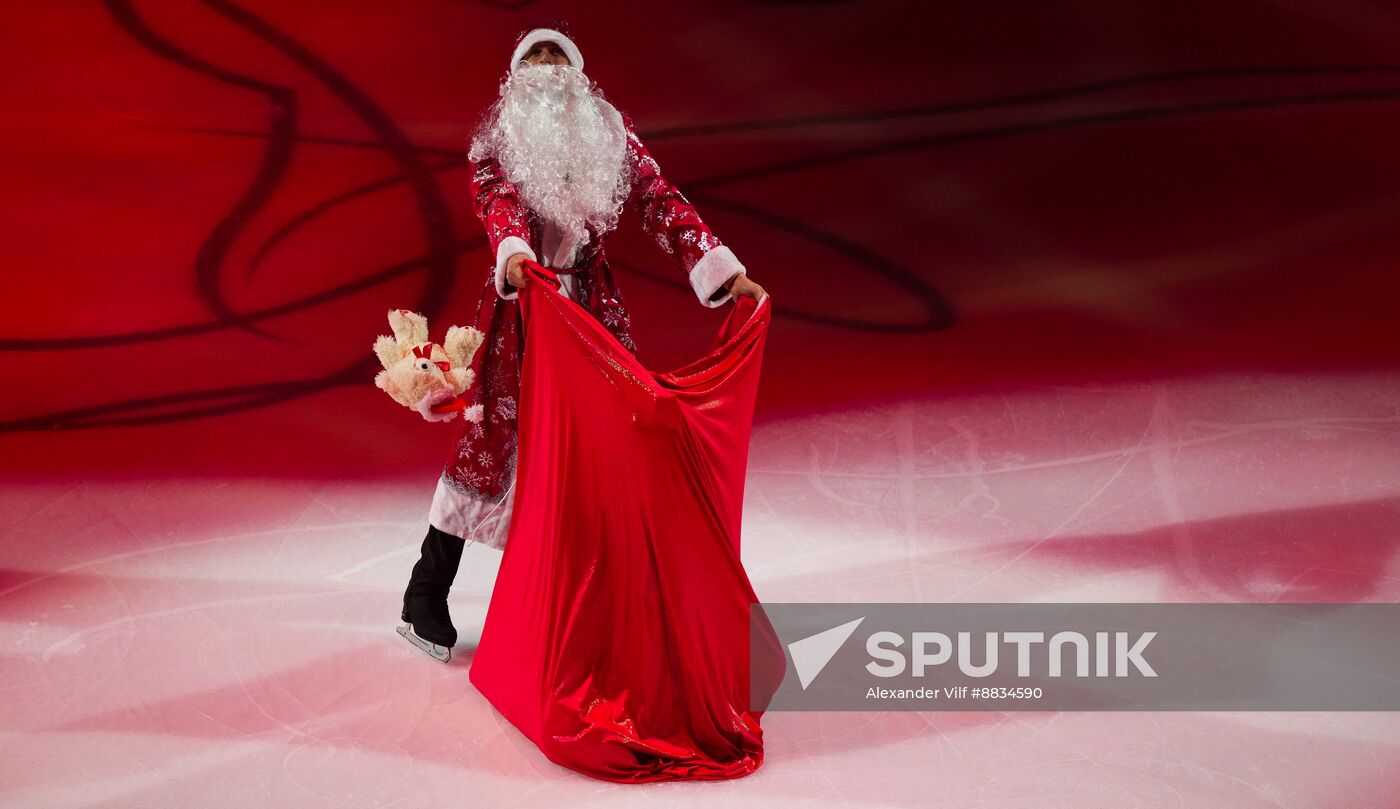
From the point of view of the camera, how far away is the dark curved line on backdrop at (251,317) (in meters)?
4.44

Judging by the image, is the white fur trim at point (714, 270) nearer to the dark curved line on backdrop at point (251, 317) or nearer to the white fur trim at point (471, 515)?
the white fur trim at point (471, 515)

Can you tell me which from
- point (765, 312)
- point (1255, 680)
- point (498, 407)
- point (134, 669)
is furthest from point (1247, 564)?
point (134, 669)

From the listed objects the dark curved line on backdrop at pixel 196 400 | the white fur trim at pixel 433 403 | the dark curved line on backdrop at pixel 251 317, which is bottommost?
the white fur trim at pixel 433 403

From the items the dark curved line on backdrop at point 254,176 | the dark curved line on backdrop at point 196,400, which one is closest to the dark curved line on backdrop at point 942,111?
the dark curved line on backdrop at point 196,400

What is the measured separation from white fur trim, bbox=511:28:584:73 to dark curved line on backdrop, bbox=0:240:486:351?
1.55 meters

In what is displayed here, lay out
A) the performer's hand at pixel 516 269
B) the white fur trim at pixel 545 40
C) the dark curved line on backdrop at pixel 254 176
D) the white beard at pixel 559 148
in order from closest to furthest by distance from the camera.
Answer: the performer's hand at pixel 516 269 < the white beard at pixel 559 148 < the white fur trim at pixel 545 40 < the dark curved line on backdrop at pixel 254 176

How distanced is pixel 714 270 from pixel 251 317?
91.9 inches

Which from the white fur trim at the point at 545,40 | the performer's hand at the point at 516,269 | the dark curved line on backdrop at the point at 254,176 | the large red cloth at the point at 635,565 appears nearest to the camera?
the large red cloth at the point at 635,565

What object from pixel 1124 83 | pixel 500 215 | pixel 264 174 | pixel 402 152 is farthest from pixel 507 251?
pixel 1124 83

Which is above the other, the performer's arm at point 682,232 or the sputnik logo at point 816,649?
the performer's arm at point 682,232

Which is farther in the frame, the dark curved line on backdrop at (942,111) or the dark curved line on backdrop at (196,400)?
the dark curved line on backdrop at (942,111)

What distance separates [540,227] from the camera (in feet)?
9.68

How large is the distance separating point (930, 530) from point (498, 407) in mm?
1613

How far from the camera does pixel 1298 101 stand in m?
4.86
